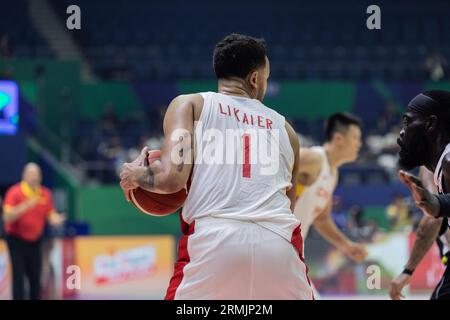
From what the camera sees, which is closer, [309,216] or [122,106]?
[309,216]

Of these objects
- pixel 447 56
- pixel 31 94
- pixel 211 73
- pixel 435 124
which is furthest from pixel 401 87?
pixel 435 124

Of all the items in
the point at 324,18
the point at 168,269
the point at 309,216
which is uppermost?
the point at 324,18

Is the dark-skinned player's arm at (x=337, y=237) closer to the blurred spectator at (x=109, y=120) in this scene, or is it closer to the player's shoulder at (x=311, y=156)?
the player's shoulder at (x=311, y=156)

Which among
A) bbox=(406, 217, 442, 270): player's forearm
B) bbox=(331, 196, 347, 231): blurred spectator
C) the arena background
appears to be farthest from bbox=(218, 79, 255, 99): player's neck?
bbox=(331, 196, 347, 231): blurred spectator

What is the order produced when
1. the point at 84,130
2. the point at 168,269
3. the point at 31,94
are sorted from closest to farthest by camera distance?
the point at 168,269, the point at 31,94, the point at 84,130

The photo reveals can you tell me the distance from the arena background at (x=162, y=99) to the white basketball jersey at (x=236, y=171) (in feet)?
20.3

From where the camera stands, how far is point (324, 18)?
1956 centimetres

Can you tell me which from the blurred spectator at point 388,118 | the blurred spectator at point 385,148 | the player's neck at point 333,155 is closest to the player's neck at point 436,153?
the player's neck at point 333,155

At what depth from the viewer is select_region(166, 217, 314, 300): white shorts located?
3084 mm

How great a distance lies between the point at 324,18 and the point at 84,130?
731 cm

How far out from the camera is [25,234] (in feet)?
28.7
